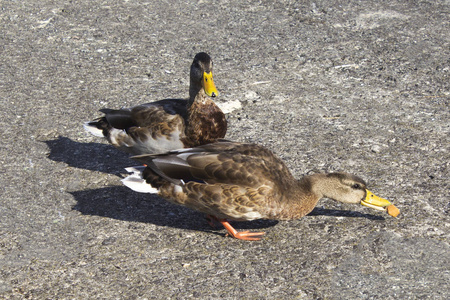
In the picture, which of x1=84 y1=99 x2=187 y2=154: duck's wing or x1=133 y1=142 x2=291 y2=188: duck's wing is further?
x1=84 y1=99 x2=187 y2=154: duck's wing

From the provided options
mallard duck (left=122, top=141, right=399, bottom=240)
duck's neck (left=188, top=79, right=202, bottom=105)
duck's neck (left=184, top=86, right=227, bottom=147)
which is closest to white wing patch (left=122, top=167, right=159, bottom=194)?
mallard duck (left=122, top=141, right=399, bottom=240)

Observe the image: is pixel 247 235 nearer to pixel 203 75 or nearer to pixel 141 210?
pixel 141 210

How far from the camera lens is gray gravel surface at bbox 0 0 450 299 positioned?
3.94 meters

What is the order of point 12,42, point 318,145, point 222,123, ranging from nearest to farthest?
point 222,123 → point 318,145 → point 12,42

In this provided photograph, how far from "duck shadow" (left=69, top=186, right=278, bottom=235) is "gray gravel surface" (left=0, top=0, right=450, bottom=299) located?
0.7 inches

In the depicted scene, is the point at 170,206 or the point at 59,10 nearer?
the point at 170,206

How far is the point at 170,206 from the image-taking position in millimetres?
4773

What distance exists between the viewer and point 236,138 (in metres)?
5.64

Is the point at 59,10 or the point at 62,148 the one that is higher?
the point at 59,10

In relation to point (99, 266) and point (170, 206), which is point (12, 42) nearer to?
A: point (170, 206)

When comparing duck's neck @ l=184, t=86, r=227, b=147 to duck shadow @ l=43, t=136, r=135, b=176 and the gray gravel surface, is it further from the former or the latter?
duck shadow @ l=43, t=136, r=135, b=176

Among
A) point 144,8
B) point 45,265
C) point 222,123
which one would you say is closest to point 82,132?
point 222,123

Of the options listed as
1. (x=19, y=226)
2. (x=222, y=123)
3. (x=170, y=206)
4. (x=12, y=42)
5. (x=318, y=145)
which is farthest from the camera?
(x=12, y=42)

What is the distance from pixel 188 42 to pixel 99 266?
4.00m
